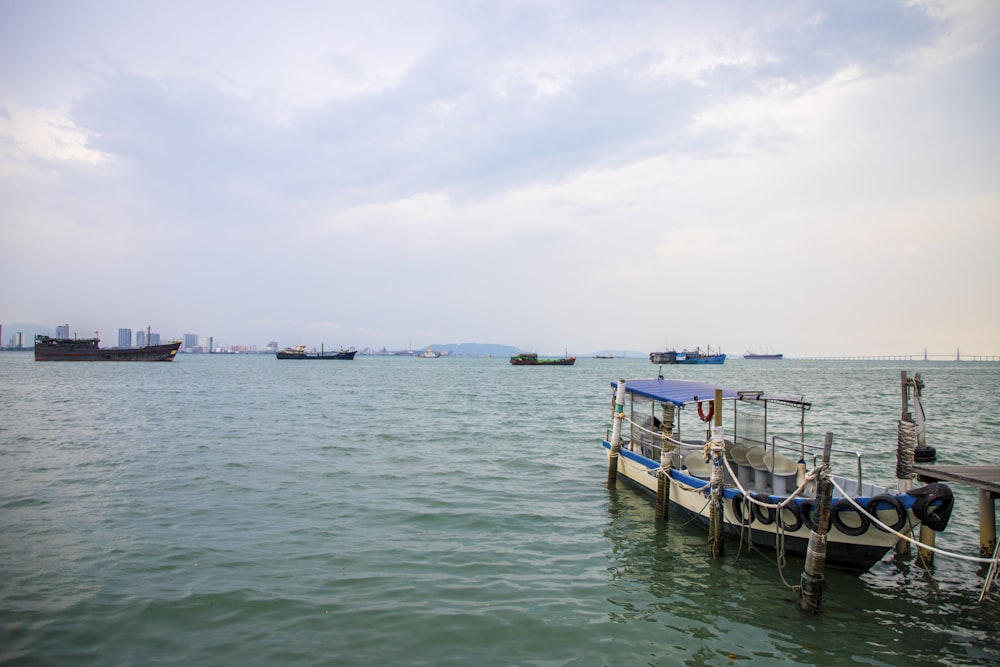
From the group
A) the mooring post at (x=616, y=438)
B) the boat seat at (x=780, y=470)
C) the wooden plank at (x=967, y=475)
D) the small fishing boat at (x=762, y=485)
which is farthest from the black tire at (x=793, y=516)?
the mooring post at (x=616, y=438)

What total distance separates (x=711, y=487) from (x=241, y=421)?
26244 millimetres

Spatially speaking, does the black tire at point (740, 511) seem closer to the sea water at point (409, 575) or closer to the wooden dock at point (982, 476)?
the sea water at point (409, 575)

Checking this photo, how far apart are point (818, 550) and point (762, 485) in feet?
14.6

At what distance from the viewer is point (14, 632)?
25.5 feet

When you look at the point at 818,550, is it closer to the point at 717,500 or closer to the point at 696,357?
the point at 717,500

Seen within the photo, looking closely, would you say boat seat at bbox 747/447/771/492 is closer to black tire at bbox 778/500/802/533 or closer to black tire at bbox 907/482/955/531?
black tire at bbox 778/500/802/533

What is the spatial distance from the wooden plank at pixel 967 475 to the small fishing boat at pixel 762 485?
56 cm

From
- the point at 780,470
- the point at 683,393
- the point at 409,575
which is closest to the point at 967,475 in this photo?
the point at 780,470

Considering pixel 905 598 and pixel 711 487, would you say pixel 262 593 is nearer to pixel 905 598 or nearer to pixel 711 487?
pixel 711 487

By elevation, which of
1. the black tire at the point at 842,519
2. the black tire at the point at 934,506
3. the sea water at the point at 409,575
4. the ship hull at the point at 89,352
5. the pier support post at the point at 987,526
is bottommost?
the sea water at the point at 409,575

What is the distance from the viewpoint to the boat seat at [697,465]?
13516mm

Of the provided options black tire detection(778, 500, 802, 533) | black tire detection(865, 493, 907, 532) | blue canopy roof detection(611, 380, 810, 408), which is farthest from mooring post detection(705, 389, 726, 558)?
black tire detection(865, 493, 907, 532)

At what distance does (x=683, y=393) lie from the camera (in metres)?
15.0

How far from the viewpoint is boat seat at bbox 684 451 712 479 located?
1352cm
